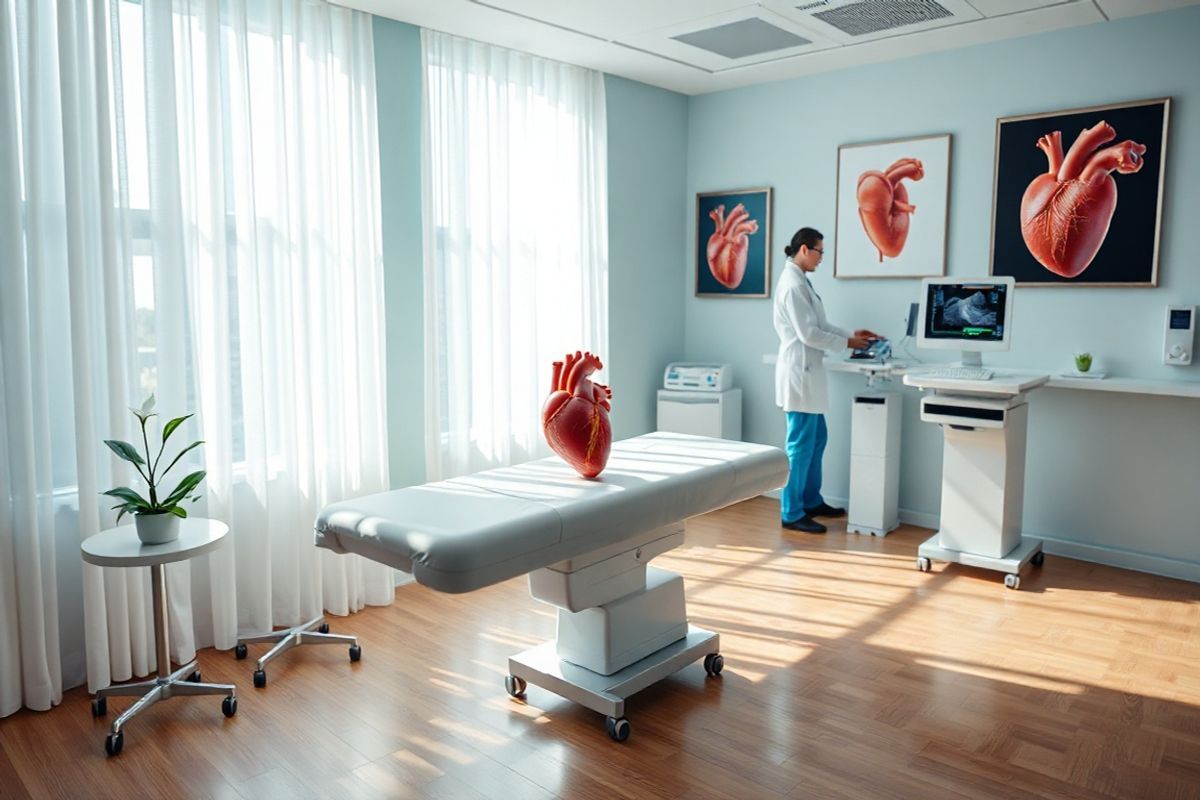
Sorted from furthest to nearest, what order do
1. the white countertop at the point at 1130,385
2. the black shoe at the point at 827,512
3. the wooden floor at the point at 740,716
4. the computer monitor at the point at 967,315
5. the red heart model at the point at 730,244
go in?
the red heart model at the point at 730,244 < the black shoe at the point at 827,512 < the computer monitor at the point at 967,315 < the white countertop at the point at 1130,385 < the wooden floor at the point at 740,716

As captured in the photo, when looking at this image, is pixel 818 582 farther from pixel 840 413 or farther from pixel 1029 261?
pixel 1029 261

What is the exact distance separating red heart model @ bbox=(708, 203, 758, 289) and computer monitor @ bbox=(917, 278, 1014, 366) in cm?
144

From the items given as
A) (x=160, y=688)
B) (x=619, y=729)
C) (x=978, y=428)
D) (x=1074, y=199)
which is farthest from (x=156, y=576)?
(x=1074, y=199)

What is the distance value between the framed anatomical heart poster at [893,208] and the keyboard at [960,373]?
746mm

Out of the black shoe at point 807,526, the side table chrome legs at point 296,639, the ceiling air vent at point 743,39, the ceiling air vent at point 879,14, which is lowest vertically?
the side table chrome legs at point 296,639

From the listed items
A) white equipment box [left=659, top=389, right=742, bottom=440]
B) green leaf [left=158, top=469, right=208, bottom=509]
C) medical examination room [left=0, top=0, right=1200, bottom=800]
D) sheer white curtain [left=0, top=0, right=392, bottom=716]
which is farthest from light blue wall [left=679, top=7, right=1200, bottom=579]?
green leaf [left=158, top=469, right=208, bottom=509]

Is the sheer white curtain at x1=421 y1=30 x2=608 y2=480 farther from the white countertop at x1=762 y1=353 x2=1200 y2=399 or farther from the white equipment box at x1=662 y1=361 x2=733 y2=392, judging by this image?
the white countertop at x1=762 y1=353 x2=1200 y2=399

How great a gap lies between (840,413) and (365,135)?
307 cm

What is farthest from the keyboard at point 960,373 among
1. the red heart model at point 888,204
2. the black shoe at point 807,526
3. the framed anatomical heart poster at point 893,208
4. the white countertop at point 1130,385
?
the black shoe at point 807,526

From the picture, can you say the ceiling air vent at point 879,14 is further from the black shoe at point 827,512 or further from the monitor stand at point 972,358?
the black shoe at point 827,512

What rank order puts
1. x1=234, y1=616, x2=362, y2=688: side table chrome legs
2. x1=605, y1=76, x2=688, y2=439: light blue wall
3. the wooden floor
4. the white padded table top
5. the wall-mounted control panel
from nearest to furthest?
1. the white padded table top
2. the wooden floor
3. x1=234, y1=616, x2=362, y2=688: side table chrome legs
4. the wall-mounted control panel
5. x1=605, y1=76, x2=688, y2=439: light blue wall

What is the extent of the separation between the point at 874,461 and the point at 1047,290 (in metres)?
1.20

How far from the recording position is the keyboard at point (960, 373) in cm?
416

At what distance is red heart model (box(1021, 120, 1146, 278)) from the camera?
14.0 ft
